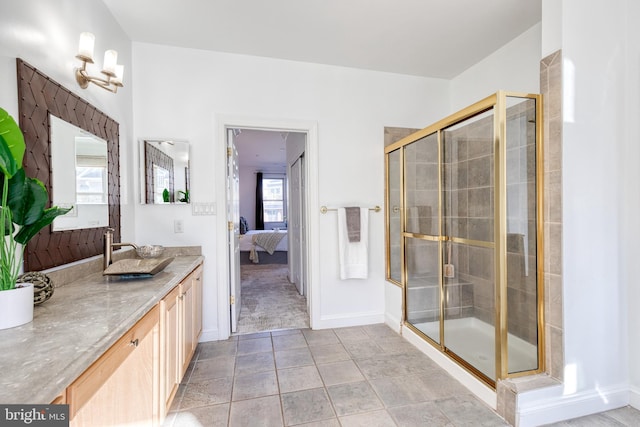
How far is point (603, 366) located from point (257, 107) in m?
3.13

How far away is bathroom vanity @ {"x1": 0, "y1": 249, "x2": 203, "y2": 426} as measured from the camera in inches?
29.3

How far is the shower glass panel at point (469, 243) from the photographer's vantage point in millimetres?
2121

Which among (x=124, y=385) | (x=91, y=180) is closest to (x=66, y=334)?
(x=124, y=385)

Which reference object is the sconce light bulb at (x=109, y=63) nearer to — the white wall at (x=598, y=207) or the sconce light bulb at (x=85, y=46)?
the sconce light bulb at (x=85, y=46)

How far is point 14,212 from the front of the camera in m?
1.04

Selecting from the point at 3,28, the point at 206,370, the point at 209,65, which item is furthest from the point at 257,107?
the point at 206,370

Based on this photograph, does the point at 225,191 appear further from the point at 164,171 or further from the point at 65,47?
the point at 65,47

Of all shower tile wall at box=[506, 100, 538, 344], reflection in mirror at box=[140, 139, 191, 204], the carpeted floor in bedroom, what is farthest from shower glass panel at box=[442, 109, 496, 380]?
reflection in mirror at box=[140, 139, 191, 204]

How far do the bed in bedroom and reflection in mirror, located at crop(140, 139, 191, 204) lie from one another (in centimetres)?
338

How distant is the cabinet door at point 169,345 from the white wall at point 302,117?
3.01ft

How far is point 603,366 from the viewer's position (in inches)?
67.9

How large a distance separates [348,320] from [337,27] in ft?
8.74

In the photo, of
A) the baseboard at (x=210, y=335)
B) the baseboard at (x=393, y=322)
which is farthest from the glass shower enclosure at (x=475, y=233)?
the baseboard at (x=210, y=335)

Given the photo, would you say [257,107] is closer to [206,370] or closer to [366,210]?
[366,210]
